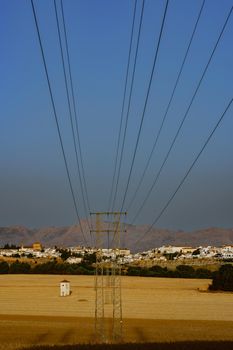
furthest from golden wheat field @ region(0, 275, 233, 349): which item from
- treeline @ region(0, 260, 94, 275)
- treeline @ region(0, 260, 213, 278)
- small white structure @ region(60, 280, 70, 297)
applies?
treeline @ region(0, 260, 94, 275)

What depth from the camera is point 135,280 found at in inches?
4643

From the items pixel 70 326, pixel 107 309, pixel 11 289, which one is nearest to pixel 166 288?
pixel 11 289

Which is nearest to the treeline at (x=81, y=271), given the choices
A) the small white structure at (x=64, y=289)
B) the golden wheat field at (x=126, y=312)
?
the golden wheat field at (x=126, y=312)

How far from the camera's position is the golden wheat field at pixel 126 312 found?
41.4 meters

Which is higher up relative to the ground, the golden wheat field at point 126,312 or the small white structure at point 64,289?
the small white structure at point 64,289

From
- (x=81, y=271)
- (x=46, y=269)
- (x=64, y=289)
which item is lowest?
(x=64, y=289)

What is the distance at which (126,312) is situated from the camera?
65625 millimetres

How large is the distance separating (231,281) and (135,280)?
86.8ft

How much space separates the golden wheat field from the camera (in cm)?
4138

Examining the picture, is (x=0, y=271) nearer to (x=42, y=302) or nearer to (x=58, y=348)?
(x=42, y=302)

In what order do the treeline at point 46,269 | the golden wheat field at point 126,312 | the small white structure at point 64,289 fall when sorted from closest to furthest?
the golden wheat field at point 126,312
the small white structure at point 64,289
the treeline at point 46,269

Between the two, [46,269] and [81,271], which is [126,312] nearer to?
[81,271]

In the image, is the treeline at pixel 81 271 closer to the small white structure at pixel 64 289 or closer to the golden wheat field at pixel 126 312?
the golden wheat field at pixel 126 312

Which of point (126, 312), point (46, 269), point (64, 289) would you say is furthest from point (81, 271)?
point (126, 312)
